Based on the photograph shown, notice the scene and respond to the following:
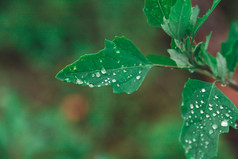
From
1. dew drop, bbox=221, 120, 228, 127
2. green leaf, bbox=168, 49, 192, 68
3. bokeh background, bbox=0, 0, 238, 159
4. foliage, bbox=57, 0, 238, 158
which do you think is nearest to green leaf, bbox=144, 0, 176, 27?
foliage, bbox=57, 0, 238, 158

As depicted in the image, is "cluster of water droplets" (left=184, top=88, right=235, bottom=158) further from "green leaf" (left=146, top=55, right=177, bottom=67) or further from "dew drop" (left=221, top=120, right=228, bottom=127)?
"green leaf" (left=146, top=55, right=177, bottom=67)

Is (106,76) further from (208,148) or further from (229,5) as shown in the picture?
(229,5)

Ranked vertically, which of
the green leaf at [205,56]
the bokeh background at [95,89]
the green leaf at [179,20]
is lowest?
the green leaf at [205,56]

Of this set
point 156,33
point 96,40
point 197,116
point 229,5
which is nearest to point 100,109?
point 96,40

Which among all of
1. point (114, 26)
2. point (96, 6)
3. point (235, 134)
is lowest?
point (235, 134)

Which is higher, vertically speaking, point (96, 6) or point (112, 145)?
point (96, 6)

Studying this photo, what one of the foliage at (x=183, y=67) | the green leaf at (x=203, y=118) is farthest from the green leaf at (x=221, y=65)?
the green leaf at (x=203, y=118)

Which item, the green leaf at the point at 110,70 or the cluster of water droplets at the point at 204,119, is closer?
the cluster of water droplets at the point at 204,119

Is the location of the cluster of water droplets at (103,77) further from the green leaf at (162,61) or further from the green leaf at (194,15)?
the green leaf at (194,15)
